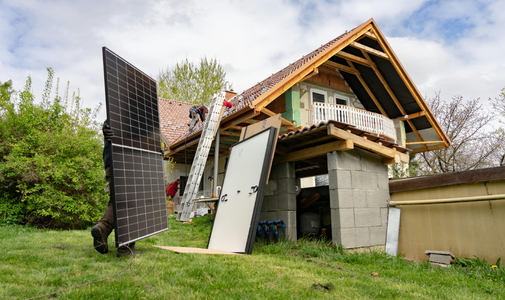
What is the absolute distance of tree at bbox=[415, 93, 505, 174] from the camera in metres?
17.4

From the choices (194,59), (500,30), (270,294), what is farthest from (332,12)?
(194,59)

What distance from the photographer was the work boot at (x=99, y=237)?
12.7 ft

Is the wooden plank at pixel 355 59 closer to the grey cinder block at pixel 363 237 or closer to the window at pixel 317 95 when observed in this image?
the window at pixel 317 95

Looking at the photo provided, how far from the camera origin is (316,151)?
6199 mm

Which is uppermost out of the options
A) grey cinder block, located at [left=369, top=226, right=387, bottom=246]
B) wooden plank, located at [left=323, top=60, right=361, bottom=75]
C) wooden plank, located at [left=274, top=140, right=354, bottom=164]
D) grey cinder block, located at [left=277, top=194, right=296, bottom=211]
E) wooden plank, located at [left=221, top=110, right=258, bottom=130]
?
wooden plank, located at [left=323, top=60, right=361, bottom=75]

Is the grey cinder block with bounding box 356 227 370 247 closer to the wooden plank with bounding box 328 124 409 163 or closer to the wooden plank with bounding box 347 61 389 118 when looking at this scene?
the wooden plank with bounding box 328 124 409 163

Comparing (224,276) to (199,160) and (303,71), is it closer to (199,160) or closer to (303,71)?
(199,160)

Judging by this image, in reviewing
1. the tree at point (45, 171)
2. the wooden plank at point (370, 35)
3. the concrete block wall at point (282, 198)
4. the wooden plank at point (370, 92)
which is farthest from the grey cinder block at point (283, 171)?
the wooden plank at point (370, 92)

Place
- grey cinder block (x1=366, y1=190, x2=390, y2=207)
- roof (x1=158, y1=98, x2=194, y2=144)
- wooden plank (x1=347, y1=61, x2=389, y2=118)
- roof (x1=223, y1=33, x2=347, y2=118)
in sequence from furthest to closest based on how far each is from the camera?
1. roof (x1=158, y1=98, x2=194, y2=144)
2. wooden plank (x1=347, y1=61, x2=389, y2=118)
3. roof (x1=223, y1=33, x2=347, y2=118)
4. grey cinder block (x1=366, y1=190, x2=390, y2=207)

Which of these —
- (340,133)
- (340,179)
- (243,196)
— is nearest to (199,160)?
(243,196)

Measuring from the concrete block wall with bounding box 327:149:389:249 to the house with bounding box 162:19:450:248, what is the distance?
2 cm

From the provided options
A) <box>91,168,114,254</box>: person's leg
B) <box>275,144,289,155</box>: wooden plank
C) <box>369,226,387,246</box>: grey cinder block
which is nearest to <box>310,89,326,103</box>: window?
<box>275,144,289,155</box>: wooden plank

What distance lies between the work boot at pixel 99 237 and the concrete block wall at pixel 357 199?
382cm

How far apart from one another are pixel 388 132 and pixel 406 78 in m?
2.18
